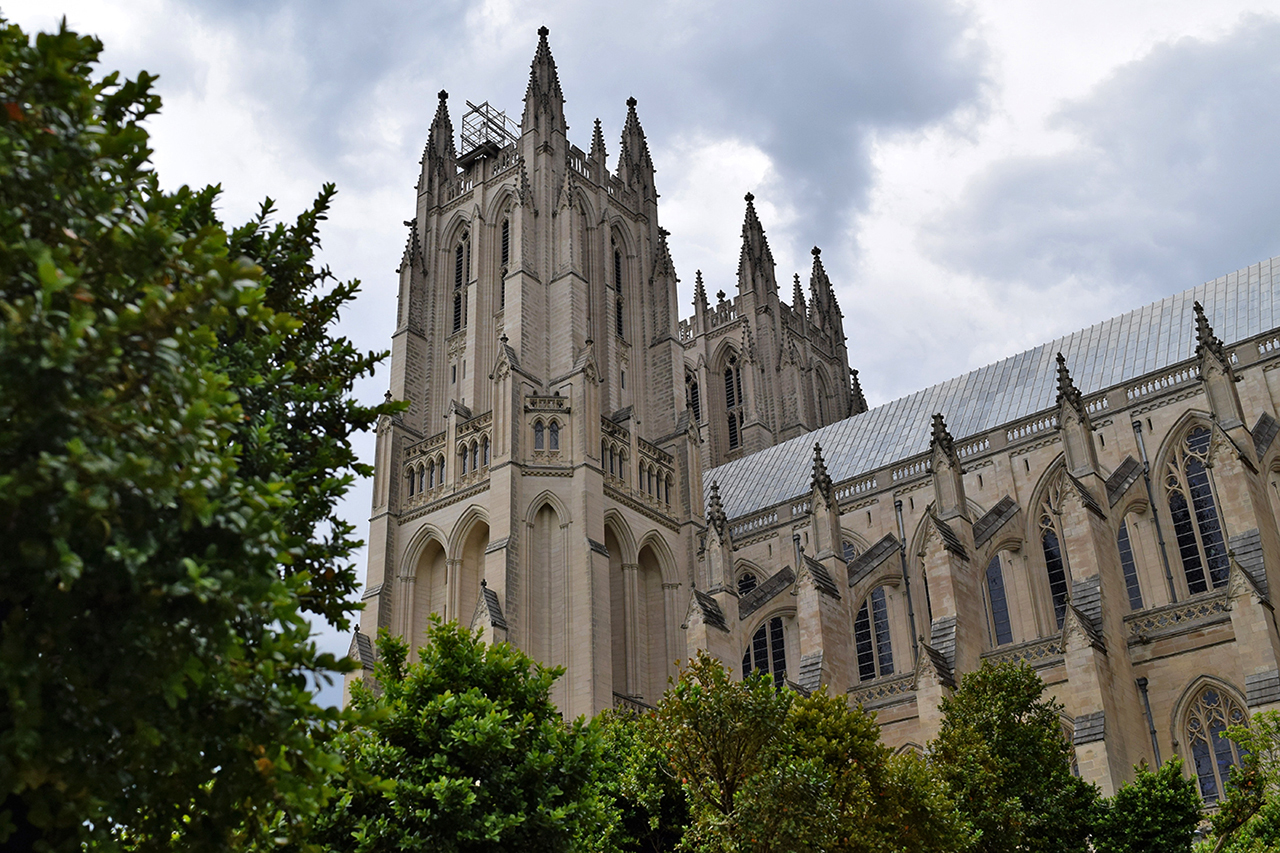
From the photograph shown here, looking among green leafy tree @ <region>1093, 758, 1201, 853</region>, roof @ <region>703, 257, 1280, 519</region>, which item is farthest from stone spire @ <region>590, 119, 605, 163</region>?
green leafy tree @ <region>1093, 758, 1201, 853</region>

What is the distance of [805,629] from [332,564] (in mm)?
22476

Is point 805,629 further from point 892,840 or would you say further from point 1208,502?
point 892,840

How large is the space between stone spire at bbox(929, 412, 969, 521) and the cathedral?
0.32 feet

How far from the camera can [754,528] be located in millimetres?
40281

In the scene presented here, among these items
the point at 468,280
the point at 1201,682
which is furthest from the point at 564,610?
the point at 1201,682

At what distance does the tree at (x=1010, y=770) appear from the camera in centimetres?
1939

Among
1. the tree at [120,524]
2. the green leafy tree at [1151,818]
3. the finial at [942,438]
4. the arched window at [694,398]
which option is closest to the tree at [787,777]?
Answer: the green leafy tree at [1151,818]

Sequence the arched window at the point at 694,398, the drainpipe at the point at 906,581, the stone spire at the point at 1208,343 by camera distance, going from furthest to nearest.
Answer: the arched window at the point at 694,398
the drainpipe at the point at 906,581
the stone spire at the point at 1208,343

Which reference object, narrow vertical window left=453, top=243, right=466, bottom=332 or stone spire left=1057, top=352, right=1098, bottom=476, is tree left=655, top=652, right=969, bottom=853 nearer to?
stone spire left=1057, top=352, right=1098, bottom=476

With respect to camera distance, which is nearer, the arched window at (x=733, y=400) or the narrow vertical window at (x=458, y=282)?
the narrow vertical window at (x=458, y=282)

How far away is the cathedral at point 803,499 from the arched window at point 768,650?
0.31ft

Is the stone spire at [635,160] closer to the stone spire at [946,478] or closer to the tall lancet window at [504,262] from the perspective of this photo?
the tall lancet window at [504,262]

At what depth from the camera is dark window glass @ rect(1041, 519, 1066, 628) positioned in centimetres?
3244

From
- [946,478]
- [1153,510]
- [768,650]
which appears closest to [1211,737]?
[1153,510]
